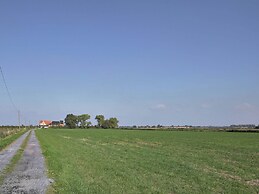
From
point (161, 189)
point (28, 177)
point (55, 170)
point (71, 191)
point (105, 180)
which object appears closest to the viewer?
point (71, 191)

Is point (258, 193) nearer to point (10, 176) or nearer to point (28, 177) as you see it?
point (28, 177)

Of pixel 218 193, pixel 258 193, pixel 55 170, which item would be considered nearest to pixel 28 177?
pixel 55 170

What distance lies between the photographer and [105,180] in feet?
49.3

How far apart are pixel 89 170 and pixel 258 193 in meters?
8.56

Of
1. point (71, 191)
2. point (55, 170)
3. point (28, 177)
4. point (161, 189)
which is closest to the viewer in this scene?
point (71, 191)

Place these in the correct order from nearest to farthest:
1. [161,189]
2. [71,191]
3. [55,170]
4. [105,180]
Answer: [71,191] → [161,189] → [105,180] → [55,170]

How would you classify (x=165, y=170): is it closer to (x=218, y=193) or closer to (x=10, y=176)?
(x=218, y=193)

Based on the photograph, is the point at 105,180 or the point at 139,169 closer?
the point at 105,180

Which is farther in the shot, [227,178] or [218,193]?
[227,178]

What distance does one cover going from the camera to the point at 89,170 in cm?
1839

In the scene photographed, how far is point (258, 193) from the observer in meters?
13.0

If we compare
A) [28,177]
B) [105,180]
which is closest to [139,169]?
[105,180]

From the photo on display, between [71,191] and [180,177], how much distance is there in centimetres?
589

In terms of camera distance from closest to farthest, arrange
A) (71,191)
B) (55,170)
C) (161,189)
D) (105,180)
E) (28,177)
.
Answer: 1. (71,191)
2. (161,189)
3. (105,180)
4. (28,177)
5. (55,170)
